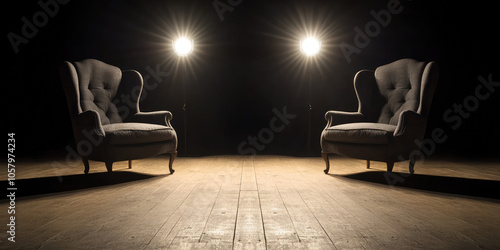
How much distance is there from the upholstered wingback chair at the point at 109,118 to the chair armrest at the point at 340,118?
5.35 feet

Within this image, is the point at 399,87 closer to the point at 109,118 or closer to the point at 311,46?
the point at 311,46

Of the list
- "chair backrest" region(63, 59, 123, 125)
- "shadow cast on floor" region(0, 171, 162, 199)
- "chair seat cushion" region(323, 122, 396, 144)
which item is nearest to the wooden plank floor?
"shadow cast on floor" region(0, 171, 162, 199)

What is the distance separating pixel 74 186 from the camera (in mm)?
2576

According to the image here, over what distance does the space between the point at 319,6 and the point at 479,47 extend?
96.2 inches

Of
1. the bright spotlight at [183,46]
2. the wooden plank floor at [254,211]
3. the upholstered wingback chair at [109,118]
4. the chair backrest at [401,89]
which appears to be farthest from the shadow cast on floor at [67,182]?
the chair backrest at [401,89]

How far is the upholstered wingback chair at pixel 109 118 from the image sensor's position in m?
2.81

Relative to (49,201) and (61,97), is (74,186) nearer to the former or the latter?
(49,201)

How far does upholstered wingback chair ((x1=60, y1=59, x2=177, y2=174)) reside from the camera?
2811 mm

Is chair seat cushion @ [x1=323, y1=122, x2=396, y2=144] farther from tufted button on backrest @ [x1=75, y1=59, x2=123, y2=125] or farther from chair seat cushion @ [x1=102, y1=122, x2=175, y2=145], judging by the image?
tufted button on backrest @ [x1=75, y1=59, x2=123, y2=125]

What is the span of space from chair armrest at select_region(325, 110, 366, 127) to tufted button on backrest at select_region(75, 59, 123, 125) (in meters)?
2.23

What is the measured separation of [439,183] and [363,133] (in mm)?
724

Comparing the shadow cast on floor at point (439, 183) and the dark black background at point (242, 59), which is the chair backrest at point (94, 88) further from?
the shadow cast on floor at point (439, 183)

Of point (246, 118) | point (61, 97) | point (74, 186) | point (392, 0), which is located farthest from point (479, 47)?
point (61, 97)

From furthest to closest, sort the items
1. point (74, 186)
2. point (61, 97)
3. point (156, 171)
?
point (61, 97)
point (156, 171)
point (74, 186)
